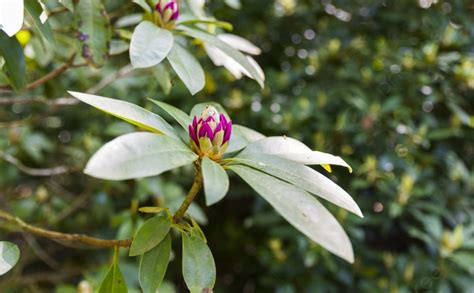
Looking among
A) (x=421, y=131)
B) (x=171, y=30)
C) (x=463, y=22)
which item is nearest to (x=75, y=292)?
(x=171, y=30)

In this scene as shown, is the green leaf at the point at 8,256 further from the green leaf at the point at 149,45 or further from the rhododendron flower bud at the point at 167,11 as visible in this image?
the rhododendron flower bud at the point at 167,11

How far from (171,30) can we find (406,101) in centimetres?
150

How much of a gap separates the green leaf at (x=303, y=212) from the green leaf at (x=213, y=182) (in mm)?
32

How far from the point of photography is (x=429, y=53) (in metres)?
2.19

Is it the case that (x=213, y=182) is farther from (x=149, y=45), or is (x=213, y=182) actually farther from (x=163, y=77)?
(x=163, y=77)

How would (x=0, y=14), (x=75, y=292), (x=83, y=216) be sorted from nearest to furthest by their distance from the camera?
(x=0, y=14) → (x=75, y=292) → (x=83, y=216)

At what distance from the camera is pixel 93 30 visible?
3.21 feet

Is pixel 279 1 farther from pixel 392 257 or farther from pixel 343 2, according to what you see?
pixel 392 257

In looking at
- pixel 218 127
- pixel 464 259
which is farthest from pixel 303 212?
pixel 464 259

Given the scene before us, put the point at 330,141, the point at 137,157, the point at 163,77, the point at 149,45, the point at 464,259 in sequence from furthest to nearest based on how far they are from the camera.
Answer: the point at 330,141 → the point at 464,259 → the point at 163,77 → the point at 149,45 → the point at 137,157

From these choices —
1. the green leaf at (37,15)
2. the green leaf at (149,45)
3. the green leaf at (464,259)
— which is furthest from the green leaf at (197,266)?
the green leaf at (464,259)

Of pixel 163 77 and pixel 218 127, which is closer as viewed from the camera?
pixel 218 127

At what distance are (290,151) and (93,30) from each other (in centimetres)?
48

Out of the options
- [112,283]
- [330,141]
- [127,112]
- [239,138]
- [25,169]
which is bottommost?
[330,141]
